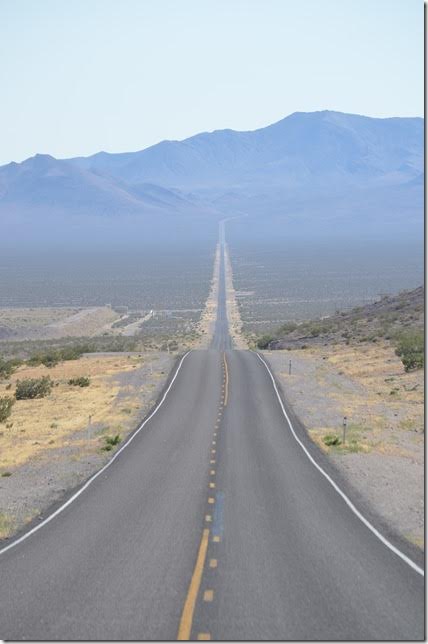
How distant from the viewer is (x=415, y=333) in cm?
5247

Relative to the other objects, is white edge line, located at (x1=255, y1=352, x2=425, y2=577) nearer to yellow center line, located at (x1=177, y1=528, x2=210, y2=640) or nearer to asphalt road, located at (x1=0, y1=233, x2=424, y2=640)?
asphalt road, located at (x1=0, y1=233, x2=424, y2=640)

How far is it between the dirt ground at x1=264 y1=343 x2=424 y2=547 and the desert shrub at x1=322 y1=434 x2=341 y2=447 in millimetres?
194

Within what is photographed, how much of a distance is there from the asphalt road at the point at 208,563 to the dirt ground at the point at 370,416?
4.19 ft

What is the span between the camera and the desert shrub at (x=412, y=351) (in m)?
41.4

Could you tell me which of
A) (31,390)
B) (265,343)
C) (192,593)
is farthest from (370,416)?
(265,343)

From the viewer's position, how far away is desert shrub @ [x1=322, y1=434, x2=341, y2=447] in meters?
25.0

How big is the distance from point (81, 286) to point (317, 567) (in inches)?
5762

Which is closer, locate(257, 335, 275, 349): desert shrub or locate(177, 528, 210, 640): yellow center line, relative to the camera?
locate(177, 528, 210, 640): yellow center line

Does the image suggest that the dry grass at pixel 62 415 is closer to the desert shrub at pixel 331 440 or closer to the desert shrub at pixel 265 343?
the desert shrub at pixel 331 440

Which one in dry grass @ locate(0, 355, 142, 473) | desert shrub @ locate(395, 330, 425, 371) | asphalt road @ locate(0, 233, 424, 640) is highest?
desert shrub @ locate(395, 330, 425, 371)

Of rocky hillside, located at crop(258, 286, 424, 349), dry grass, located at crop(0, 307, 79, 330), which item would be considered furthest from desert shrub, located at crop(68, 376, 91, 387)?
dry grass, located at crop(0, 307, 79, 330)

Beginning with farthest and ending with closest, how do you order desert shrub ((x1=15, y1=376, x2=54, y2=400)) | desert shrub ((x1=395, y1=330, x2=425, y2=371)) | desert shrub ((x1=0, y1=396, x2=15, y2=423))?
desert shrub ((x1=395, y1=330, x2=425, y2=371)) → desert shrub ((x1=15, y1=376, x2=54, y2=400)) → desert shrub ((x1=0, y1=396, x2=15, y2=423))

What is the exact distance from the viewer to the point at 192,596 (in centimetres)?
1200

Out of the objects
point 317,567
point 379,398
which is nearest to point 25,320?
point 379,398
